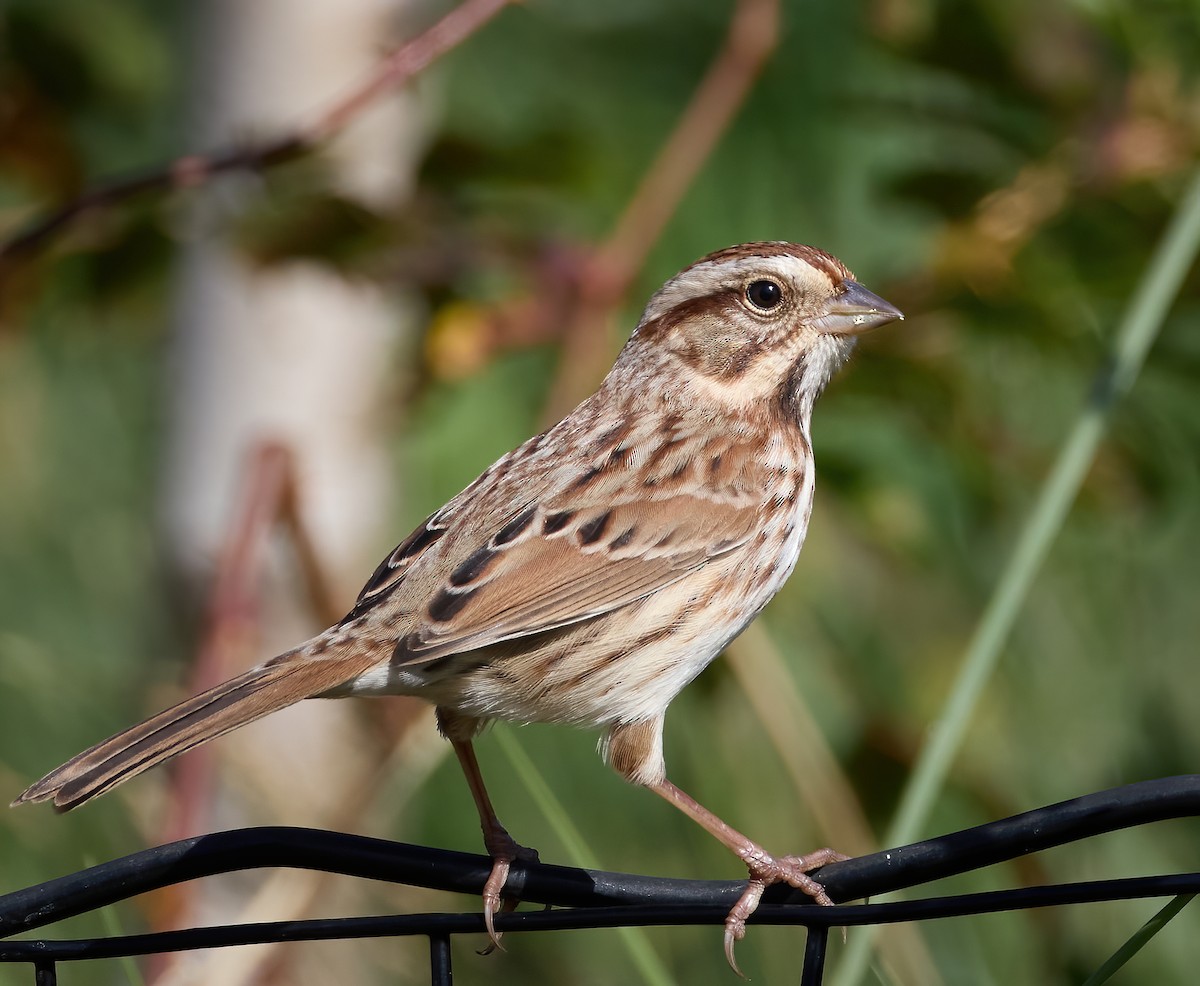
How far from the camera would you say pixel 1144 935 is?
144 centimetres

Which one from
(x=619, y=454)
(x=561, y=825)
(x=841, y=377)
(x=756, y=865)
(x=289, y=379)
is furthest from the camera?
(x=289, y=379)

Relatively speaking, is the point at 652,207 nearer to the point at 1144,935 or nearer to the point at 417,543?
the point at 417,543

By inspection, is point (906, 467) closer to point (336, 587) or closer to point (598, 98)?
point (336, 587)

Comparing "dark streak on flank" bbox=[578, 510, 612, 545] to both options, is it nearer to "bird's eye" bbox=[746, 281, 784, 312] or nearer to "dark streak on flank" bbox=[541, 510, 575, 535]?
"dark streak on flank" bbox=[541, 510, 575, 535]

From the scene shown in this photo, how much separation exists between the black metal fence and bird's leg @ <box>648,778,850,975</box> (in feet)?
0.42

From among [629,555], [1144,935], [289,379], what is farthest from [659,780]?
[289,379]

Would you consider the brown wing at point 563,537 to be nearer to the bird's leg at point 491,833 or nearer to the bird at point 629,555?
the bird at point 629,555

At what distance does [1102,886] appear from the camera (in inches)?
51.5

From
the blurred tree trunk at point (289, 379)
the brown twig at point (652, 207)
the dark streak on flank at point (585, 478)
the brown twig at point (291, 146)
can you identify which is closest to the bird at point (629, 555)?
the dark streak on flank at point (585, 478)

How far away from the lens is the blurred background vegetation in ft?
8.89

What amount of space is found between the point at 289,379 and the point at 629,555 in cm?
133

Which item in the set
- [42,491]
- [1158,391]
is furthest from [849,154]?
[42,491]

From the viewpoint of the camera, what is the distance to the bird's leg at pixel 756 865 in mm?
1756

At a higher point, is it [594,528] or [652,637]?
[594,528]
